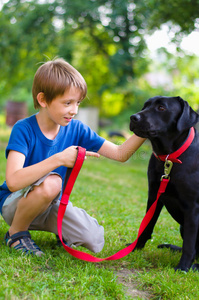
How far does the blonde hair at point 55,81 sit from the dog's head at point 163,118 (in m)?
0.44

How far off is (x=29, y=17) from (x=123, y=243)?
10.0 m

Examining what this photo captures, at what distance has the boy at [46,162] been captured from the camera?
206 centimetres

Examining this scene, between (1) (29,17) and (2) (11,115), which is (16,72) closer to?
(1) (29,17)

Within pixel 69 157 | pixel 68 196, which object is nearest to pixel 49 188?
pixel 68 196

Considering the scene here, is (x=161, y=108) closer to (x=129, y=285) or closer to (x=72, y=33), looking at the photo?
(x=129, y=285)

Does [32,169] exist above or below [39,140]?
below

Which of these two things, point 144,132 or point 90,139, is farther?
point 90,139

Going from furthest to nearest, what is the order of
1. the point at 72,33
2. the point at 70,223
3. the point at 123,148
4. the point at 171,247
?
1. the point at 72,33
2. the point at 171,247
3. the point at 123,148
4. the point at 70,223

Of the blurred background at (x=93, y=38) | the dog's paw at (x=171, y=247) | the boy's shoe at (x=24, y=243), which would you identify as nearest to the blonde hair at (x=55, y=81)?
the boy's shoe at (x=24, y=243)

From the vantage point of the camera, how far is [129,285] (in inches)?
78.5

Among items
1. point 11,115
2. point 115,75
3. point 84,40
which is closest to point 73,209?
point 115,75

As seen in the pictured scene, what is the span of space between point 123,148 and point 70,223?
664mm

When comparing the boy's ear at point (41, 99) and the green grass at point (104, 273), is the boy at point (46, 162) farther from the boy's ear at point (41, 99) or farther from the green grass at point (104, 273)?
the green grass at point (104, 273)

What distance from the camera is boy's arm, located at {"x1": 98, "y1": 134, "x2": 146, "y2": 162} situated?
241cm
